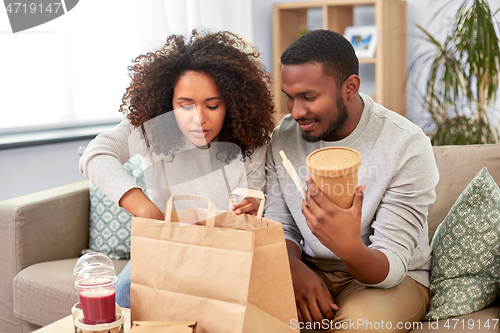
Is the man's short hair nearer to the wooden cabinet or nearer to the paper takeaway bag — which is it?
the paper takeaway bag

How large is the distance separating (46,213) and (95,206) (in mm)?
209

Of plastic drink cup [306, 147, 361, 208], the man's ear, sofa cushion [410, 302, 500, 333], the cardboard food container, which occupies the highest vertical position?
the man's ear

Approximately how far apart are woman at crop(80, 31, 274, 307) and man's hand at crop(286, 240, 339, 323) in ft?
0.89

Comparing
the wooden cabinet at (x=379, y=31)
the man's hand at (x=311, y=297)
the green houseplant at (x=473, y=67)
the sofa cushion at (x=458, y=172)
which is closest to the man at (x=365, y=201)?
the man's hand at (x=311, y=297)

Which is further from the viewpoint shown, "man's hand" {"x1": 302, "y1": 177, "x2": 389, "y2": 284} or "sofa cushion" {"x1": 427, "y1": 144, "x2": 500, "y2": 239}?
"sofa cushion" {"x1": 427, "y1": 144, "x2": 500, "y2": 239}

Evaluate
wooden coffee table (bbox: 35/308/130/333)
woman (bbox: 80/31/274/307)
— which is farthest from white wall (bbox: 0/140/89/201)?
wooden coffee table (bbox: 35/308/130/333)

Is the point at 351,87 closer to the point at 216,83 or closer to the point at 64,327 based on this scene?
the point at 216,83

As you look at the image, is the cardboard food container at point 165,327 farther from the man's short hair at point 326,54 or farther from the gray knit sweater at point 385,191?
the man's short hair at point 326,54

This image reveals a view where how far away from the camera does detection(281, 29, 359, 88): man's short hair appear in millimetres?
1227

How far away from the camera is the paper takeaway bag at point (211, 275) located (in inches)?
36.4

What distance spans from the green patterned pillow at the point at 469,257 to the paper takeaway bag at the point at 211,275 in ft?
1.64

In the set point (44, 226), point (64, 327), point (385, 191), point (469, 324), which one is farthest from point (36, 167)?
point (469, 324)

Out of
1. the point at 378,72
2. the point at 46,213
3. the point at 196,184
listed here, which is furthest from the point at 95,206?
the point at 378,72

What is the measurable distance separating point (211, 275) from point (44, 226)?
1.16 metres
